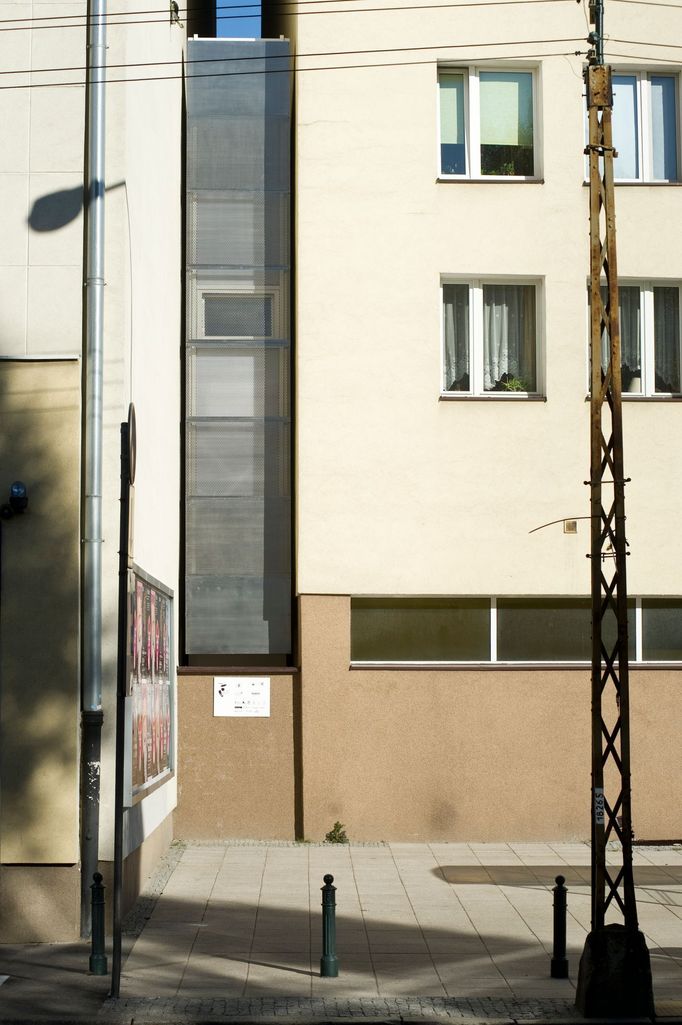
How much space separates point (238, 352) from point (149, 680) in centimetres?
555

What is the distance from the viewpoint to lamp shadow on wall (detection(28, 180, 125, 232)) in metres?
11.6

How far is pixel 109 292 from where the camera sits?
1169cm

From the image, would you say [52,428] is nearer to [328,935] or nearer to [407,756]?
[328,935]

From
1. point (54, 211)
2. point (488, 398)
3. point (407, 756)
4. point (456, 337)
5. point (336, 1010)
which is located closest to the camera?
point (336, 1010)

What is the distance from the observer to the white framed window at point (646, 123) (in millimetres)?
17438

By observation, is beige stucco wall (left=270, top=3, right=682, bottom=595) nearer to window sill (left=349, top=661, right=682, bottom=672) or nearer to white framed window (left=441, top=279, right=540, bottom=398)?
white framed window (left=441, top=279, right=540, bottom=398)

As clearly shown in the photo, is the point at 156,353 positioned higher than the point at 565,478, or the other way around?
the point at 156,353

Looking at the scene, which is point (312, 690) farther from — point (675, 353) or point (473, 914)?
point (675, 353)

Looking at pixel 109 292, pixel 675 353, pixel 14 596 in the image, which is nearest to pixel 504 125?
pixel 675 353

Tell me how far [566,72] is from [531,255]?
99.5 inches

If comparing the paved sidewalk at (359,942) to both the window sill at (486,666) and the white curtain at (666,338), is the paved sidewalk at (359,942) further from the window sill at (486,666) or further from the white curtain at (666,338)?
the white curtain at (666,338)

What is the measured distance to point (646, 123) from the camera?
17.5 metres

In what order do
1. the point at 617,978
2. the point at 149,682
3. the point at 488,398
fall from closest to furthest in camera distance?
the point at 617,978 < the point at 149,682 < the point at 488,398

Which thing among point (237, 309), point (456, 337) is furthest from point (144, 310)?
point (456, 337)
